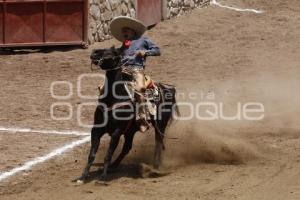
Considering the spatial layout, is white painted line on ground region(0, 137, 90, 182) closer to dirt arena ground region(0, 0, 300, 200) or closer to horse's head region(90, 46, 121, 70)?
dirt arena ground region(0, 0, 300, 200)

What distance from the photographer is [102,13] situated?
58.7ft

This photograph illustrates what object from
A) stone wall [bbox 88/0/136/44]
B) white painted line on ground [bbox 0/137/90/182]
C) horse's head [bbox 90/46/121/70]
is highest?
stone wall [bbox 88/0/136/44]

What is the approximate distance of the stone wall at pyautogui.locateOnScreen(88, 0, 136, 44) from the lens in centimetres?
1758

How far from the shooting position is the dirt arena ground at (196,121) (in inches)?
332

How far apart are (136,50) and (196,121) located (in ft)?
10.4

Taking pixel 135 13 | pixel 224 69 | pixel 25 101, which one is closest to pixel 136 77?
pixel 25 101

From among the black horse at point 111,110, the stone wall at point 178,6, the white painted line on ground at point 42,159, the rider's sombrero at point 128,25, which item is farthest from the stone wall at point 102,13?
the black horse at point 111,110

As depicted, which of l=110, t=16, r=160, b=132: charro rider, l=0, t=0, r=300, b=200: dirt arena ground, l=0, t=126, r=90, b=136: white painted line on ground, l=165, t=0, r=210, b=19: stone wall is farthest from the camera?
l=165, t=0, r=210, b=19: stone wall

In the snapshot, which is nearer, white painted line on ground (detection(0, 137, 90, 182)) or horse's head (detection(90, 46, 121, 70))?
horse's head (detection(90, 46, 121, 70))

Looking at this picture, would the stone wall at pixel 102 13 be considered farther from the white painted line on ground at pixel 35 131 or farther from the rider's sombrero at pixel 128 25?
the rider's sombrero at pixel 128 25

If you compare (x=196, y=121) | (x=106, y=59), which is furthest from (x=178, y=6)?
(x=106, y=59)

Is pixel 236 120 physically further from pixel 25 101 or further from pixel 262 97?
pixel 25 101

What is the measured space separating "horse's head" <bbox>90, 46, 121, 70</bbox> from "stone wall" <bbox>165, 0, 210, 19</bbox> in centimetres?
1234

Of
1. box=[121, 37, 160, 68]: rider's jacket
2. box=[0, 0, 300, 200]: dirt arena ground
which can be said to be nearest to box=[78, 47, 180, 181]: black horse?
box=[121, 37, 160, 68]: rider's jacket
